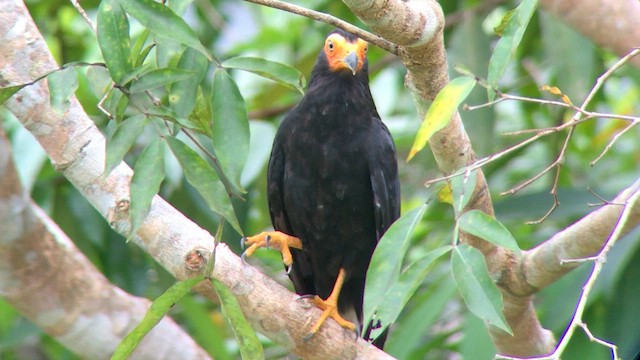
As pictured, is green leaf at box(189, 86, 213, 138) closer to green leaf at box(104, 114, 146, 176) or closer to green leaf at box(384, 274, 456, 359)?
green leaf at box(104, 114, 146, 176)

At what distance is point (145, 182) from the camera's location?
6.55 ft

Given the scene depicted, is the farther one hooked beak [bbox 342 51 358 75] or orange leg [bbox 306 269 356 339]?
hooked beak [bbox 342 51 358 75]

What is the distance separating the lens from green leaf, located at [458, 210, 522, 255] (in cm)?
181

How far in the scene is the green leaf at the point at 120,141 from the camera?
6.48ft

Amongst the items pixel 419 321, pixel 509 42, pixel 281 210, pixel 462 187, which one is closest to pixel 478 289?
pixel 462 187

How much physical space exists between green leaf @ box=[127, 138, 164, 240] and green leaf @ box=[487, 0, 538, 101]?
0.70 meters

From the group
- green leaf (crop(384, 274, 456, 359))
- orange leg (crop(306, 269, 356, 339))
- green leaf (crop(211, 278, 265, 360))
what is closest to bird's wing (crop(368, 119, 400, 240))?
orange leg (crop(306, 269, 356, 339))

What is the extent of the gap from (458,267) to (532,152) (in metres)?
3.90

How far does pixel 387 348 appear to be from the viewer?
381cm

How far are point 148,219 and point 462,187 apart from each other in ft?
3.38

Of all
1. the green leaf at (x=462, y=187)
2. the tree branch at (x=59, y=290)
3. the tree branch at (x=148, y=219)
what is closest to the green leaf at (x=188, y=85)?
the tree branch at (x=148, y=219)

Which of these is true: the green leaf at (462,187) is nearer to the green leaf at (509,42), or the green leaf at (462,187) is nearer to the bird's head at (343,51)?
the green leaf at (509,42)

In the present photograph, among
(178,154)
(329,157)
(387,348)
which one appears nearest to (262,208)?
(387,348)

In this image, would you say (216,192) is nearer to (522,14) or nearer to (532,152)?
(522,14)
